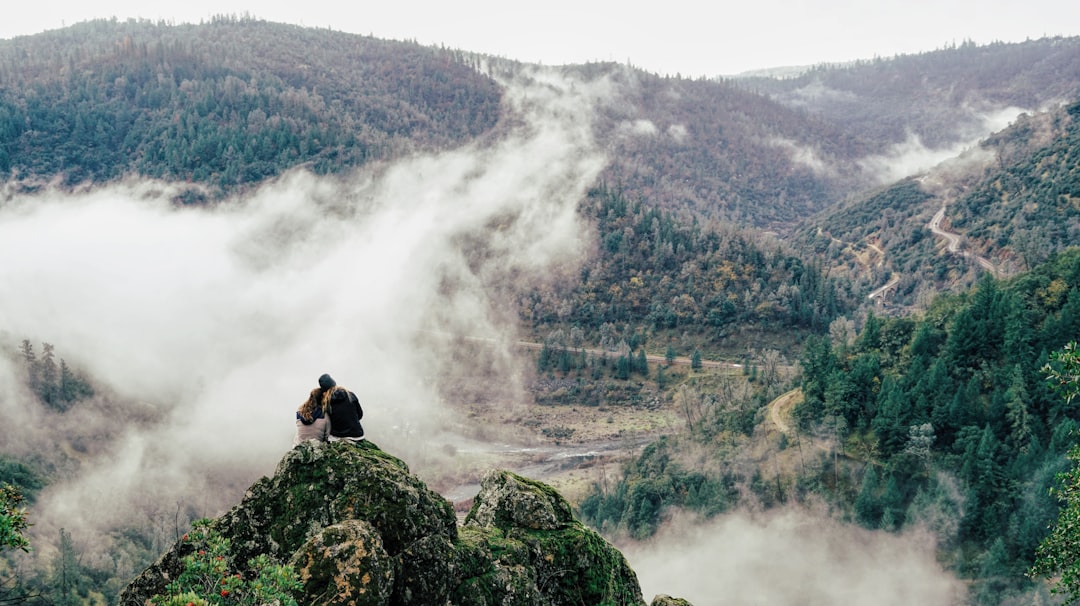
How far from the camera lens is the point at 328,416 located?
21.8 metres

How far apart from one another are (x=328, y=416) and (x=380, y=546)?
14.8ft

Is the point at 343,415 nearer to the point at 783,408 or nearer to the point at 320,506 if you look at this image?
the point at 320,506

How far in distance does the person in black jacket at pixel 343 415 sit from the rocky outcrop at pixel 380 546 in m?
0.59

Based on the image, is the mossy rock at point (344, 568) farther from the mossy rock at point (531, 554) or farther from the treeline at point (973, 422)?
the treeline at point (973, 422)

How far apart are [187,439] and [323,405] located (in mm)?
157864

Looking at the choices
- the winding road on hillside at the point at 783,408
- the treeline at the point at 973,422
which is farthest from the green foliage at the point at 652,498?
the treeline at the point at 973,422

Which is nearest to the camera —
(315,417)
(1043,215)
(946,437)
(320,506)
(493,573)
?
(320,506)

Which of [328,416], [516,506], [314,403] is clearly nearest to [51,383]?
[314,403]

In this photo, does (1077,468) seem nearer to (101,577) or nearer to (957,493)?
(957,493)

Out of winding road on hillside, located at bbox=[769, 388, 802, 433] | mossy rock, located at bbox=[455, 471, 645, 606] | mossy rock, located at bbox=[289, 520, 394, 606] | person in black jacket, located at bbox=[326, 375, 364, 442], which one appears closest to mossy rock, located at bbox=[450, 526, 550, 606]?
mossy rock, located at bbox=[455, 471, 645, 606]

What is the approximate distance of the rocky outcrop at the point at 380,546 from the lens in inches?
712

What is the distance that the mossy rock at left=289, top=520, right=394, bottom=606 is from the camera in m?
17.6

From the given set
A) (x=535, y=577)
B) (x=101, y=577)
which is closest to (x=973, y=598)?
(x=535, y=577)

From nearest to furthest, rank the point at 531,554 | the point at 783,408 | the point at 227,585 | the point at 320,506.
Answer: the point at 227,585
the point at 320,506
the point at 531,554
the point at 783,408
